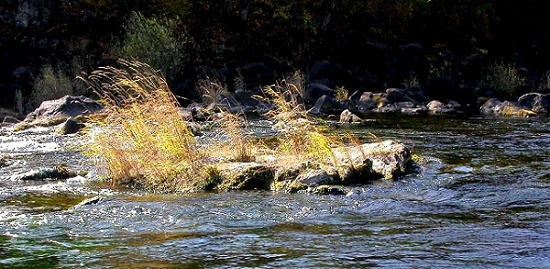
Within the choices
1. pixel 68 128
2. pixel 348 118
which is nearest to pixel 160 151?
pixel 68 128

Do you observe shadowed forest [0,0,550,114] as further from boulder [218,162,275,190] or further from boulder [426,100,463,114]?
boulder [218,162,275,190]

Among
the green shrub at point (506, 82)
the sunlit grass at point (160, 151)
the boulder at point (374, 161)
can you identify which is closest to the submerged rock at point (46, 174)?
the sunlit grass at point (160, 151)

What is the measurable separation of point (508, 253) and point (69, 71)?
93.9ft

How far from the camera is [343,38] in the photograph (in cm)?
4303

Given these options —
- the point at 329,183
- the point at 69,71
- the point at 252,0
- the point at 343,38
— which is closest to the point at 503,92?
the point at 343,38

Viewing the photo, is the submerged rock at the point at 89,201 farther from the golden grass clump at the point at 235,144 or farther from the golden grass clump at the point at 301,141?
the golden grass clump at the point at 301,141

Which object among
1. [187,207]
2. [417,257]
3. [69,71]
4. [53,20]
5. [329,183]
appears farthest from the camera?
[53,20]

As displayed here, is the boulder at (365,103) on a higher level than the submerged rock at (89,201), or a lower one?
higher

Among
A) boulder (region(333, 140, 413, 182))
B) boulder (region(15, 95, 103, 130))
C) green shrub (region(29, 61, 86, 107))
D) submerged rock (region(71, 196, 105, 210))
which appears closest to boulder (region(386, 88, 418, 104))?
boulder (region(15, 95, 103, 130))

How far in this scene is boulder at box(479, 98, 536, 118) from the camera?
87.1 feet

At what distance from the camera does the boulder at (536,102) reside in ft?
94.5

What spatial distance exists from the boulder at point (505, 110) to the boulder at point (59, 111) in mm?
13835

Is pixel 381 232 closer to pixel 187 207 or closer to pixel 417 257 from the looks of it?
pixel 417 257

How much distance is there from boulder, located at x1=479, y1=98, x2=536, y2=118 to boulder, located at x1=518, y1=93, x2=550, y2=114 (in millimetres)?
1215
